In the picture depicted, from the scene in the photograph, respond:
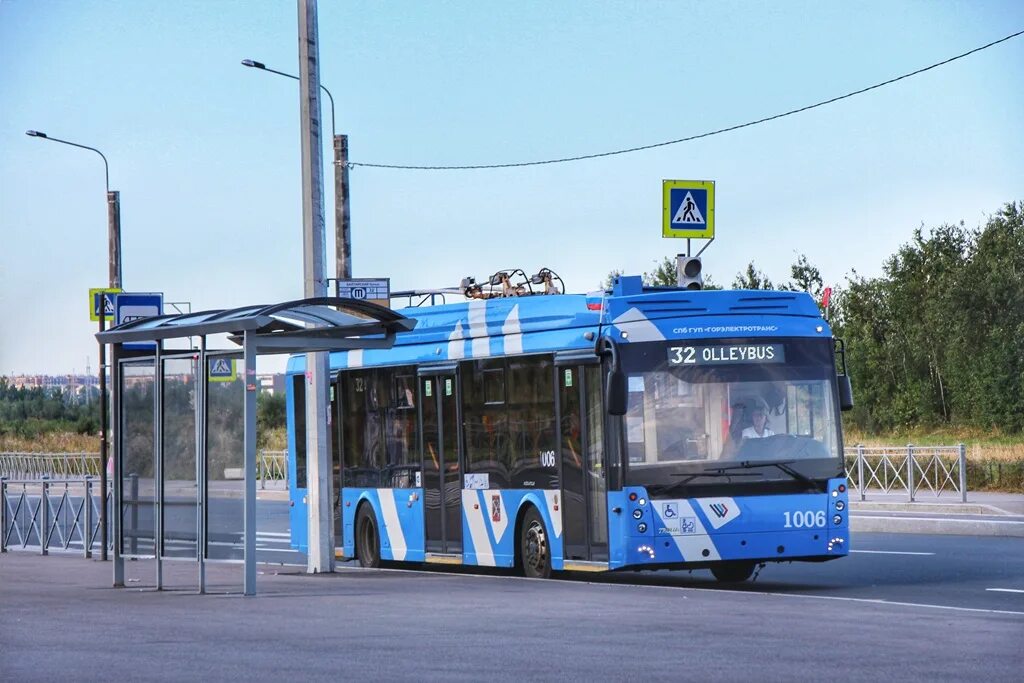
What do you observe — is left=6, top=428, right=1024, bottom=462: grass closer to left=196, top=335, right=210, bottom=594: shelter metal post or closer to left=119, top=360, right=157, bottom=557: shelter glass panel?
left=119, top=360, right=157, bottom=557: shelter glass panel

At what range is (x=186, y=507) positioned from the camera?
18.0 metres

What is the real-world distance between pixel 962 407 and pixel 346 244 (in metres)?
46.1

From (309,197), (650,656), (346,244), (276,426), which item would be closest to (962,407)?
(276,426)

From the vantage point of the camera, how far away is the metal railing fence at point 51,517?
28750 millimetres

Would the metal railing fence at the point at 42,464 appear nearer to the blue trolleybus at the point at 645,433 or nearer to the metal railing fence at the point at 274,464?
the metal railing fence at the point at 274,464

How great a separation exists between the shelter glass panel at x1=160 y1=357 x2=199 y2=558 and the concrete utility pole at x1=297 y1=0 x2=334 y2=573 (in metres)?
2.65

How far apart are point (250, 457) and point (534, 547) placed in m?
4.04

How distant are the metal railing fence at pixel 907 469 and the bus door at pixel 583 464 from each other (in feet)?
60.1

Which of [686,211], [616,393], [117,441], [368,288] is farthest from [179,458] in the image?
[368,288]

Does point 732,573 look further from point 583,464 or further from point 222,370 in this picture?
point 222,370

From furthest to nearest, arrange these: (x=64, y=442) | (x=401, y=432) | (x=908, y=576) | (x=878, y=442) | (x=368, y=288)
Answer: (x=878, y=442)
(x=64, y=442)
(x=368, y=288)
(x=401, y=432)
(x=908, y=576)

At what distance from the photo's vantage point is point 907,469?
3719 cm

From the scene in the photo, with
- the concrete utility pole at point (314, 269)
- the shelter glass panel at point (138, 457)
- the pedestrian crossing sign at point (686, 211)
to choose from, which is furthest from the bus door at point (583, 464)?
the pedestrian crossing sign at point (686, 211)

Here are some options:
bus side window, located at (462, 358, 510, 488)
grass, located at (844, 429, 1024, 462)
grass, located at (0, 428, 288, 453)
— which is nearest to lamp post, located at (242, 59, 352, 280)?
grass, located at (0, 428, 288, 453)
